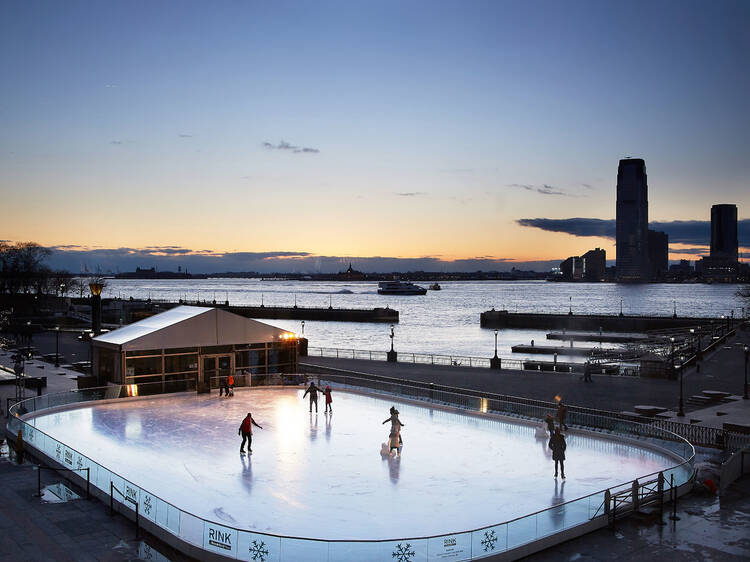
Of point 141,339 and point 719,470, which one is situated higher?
point 141,339

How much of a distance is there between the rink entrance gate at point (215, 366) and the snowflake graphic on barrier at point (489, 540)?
2134 cm

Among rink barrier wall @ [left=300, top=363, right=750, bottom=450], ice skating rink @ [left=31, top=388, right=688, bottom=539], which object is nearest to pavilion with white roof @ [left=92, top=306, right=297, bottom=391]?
ice skating rink @ [left=31, top=388, right=688, bottom=539]

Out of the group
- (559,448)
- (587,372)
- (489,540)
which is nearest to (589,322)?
(587,372)

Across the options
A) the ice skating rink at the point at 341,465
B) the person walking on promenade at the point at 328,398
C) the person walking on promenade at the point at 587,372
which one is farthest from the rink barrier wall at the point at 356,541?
the person walking on promenade at the point at 587,372

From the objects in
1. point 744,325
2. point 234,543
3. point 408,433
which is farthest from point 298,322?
point 234,543

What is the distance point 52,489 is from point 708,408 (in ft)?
84.7

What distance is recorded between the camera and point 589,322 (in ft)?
430

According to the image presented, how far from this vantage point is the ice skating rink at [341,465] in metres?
13.8

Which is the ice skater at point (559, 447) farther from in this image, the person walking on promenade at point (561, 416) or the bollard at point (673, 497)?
the person walking on promenade at point (561, 416)

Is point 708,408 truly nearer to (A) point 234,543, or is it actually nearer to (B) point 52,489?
(A) point 234,543

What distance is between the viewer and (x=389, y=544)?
10641 mm

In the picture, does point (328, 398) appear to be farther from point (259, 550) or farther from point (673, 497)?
point (259, 550)

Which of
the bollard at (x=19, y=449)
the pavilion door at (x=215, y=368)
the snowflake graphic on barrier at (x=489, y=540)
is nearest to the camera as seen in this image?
the snowflake graphic on barrier at (x=489, y=540)

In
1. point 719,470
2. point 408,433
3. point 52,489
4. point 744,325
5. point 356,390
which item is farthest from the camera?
point 744,325
